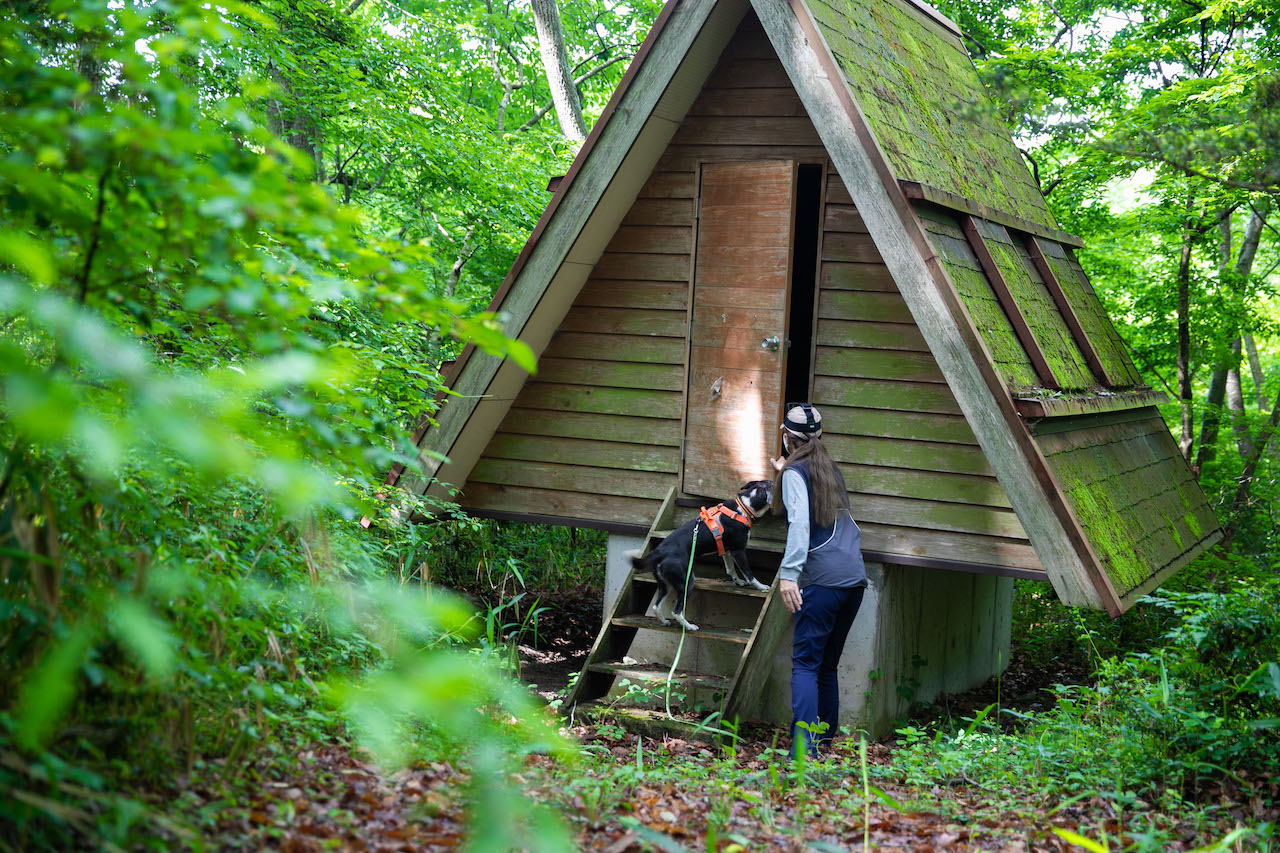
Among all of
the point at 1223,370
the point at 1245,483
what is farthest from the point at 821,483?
the point at 1223,370

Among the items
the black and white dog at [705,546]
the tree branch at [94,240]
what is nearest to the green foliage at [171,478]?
the tree branch at [94,240]

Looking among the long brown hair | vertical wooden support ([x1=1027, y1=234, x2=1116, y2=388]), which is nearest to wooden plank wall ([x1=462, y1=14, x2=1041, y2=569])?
the long brown hair

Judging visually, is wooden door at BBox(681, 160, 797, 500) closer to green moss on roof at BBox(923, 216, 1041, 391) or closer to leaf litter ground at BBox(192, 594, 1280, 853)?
green moss on roof at BBox(923, 216, 1041, 391)

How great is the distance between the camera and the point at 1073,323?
24.1ft

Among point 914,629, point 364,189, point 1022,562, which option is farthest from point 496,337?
point 364,189

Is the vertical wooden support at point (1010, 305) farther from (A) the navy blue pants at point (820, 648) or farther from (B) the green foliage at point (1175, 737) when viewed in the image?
(A) the navy blue pants at point (820, 648)

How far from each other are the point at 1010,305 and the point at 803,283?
2532mm

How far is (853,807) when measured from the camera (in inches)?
160

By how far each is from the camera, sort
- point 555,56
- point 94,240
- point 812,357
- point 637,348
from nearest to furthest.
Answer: point 94,240
point 812,357
point 637,348
point 555,56

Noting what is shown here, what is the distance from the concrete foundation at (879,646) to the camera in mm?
6426

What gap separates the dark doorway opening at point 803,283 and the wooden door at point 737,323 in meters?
0.99

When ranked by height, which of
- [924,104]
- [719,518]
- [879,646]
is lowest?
[879,646]

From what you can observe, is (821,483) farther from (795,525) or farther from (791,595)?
(791,595)

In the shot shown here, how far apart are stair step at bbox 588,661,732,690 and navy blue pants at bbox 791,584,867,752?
0.49m
